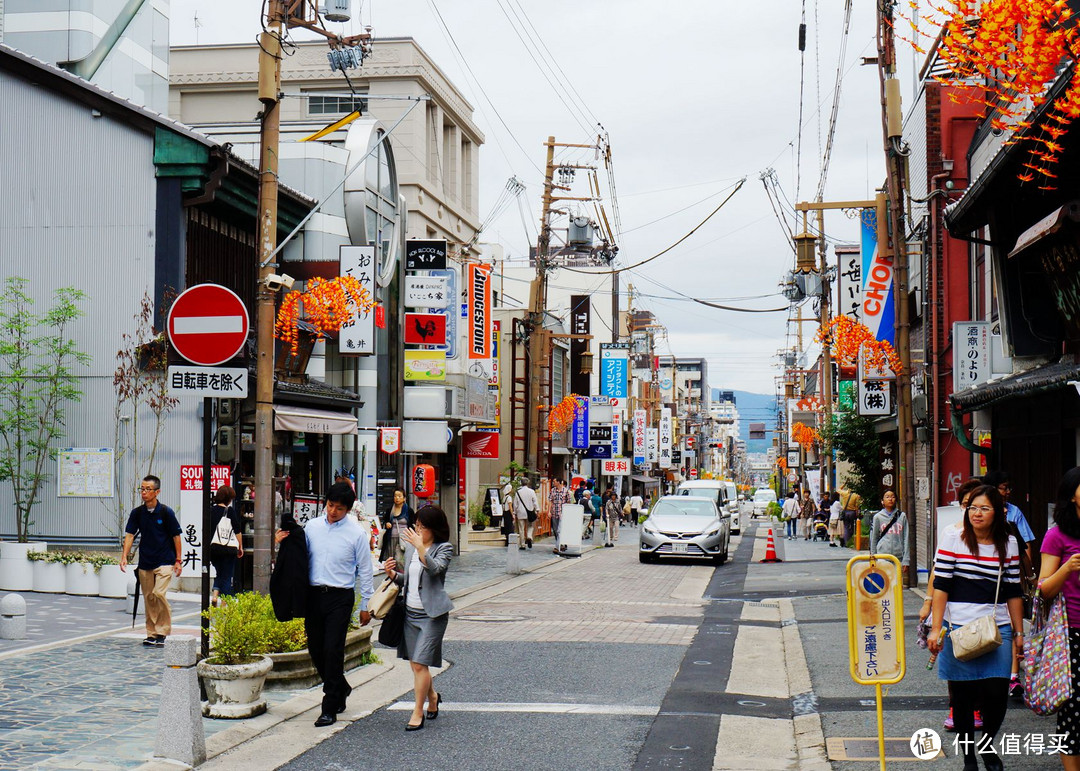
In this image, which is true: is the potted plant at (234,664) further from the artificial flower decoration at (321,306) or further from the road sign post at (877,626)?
the artificial flower decoration at (321,306)

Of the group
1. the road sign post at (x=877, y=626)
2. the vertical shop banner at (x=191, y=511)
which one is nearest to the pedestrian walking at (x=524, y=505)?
the vertical shop banner at (x=191, y=511)

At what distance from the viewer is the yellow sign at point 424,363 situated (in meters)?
28.1

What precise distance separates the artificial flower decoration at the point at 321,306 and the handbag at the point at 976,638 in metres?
15.5

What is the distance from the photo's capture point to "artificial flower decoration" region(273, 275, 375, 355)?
20500mm

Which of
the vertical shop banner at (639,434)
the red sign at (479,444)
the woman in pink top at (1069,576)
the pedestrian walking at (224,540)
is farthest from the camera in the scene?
the vertical shop banner at (639,434)

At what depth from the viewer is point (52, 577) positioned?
17344mm

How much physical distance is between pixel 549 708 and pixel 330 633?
2012mm

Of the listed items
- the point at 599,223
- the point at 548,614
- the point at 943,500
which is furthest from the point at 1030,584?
the point at 599,223

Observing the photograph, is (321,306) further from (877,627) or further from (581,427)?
(581,427)

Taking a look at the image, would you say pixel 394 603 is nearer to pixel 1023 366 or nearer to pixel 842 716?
pixel 842 716

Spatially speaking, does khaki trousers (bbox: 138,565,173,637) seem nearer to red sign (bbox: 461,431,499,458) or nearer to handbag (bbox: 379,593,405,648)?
handbag (bbox: 379,593,405,648)

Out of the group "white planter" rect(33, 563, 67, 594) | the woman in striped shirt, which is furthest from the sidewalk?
the woman in striped shirt

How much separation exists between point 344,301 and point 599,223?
1838 cm

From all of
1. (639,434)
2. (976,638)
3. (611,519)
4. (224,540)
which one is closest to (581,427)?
(611,519)
